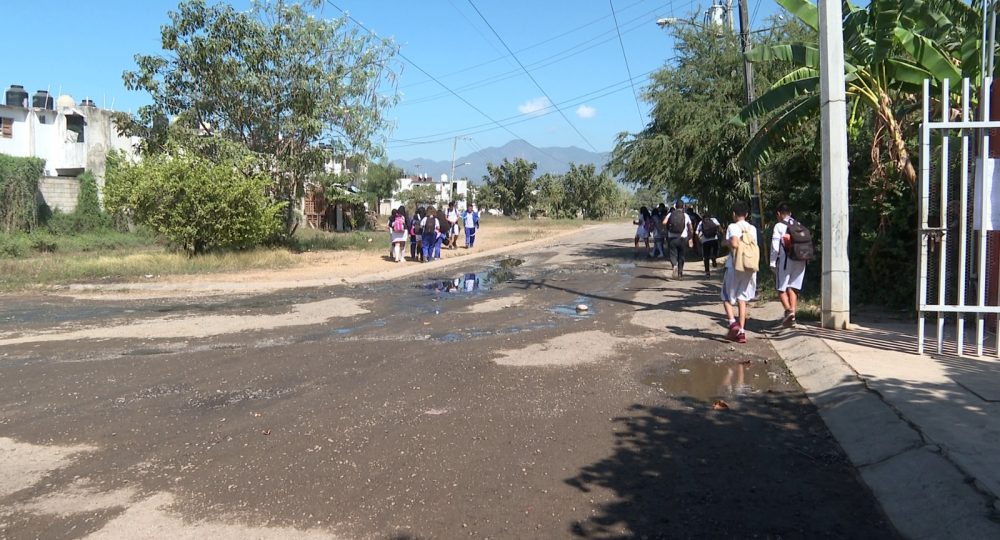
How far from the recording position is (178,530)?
388 centimetres

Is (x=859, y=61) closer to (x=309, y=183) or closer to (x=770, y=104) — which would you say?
(x=770, y=104)

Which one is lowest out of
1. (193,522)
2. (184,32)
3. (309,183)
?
(193,522)

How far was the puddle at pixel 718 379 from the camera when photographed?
6.61 metres

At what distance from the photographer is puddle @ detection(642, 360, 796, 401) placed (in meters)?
6.61

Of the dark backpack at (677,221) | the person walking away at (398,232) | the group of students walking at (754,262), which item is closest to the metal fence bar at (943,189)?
the group of students walking at (754,262)

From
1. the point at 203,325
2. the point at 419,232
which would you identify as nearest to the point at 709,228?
the point at 419,232

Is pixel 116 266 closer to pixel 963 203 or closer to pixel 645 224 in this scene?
pixel 645 224

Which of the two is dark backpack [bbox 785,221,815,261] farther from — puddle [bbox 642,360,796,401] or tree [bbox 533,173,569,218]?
tree [bbox 533,173,569,218]

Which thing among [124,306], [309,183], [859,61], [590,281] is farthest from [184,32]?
[859,61]

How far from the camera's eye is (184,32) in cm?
2094

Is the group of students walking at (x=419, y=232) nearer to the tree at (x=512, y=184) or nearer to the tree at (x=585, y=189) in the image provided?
the tree at (x=512, y=184)

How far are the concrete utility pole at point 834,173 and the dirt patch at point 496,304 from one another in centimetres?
521

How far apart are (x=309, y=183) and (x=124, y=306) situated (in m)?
14.0

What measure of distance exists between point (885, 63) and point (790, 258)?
13.5 feet
